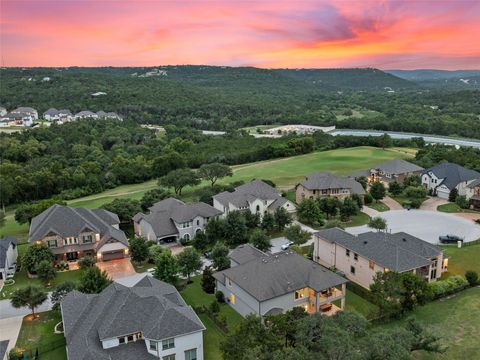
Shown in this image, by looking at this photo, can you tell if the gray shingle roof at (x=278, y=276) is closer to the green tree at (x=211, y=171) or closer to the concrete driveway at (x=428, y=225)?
the concrete driveway at (x=428, y=225)

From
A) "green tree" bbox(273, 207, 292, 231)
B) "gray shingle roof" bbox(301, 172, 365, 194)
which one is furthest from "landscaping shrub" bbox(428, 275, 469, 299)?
"gray shingle roof" bbox(301, 172, 365, 194)

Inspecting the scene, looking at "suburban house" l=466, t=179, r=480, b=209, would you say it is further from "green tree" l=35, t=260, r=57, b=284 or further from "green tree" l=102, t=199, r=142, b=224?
"green tree" l=35, t=260, r=57, b=284

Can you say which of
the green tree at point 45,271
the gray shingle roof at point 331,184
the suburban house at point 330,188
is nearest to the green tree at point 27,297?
the green tree at point 45,271

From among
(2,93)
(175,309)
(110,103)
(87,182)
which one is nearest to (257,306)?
(175,309)

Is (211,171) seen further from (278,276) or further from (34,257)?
(278,276)

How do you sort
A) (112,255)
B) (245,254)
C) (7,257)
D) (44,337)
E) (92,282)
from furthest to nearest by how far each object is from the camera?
1. (112,255)
2. (7,257)
3. (245,254)
4. (92,282)
5. (44,337)

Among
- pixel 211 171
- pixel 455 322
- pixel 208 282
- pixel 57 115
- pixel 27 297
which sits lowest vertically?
pixel 455 322

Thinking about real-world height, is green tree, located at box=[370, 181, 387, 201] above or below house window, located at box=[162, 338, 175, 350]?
below

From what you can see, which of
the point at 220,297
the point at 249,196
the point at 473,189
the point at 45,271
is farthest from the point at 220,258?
the point at 473,189
